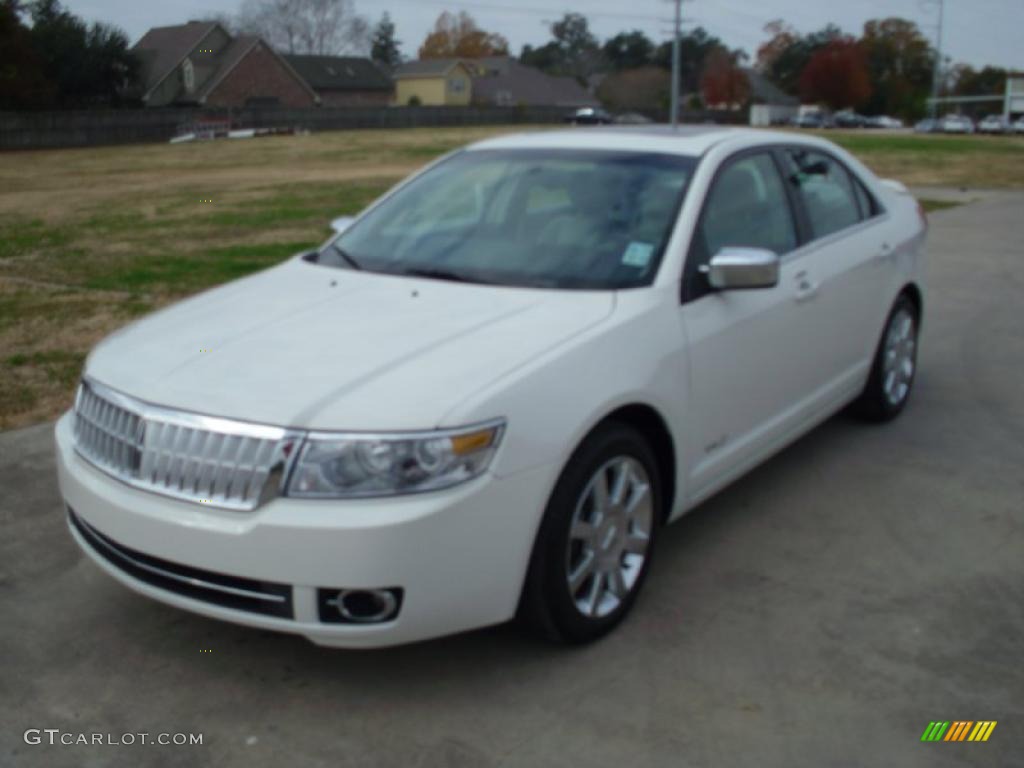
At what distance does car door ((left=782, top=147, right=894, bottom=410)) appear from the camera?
498 cm

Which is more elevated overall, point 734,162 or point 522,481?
point 734,162

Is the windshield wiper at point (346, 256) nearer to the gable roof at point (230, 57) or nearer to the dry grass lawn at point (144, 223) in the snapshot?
the dry grass lawn at point (144, 223)

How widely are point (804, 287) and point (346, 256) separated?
6.26ft

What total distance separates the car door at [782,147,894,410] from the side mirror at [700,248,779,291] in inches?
28.0

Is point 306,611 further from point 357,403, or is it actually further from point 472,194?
point 472,194

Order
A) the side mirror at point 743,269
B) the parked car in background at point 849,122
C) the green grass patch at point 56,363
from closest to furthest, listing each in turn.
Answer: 1. the side mirror at point 743,269
2. the green grass patch at point 56,363
3. the parked car in background at point 849,122

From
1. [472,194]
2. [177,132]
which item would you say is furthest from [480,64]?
[472,194]

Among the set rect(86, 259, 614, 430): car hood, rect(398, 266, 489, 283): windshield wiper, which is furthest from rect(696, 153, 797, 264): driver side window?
rect(398, 266, 489, 283): windshield wiper

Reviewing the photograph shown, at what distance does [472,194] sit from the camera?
481 centimetres

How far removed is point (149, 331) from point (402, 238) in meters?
1.14

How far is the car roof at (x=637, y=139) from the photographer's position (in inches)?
185

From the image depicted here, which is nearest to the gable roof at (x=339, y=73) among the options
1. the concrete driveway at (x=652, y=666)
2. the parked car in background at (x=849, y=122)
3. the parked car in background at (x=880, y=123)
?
the parked car in background at (x=849, y=122)

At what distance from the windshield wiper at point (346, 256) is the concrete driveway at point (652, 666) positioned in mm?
1504

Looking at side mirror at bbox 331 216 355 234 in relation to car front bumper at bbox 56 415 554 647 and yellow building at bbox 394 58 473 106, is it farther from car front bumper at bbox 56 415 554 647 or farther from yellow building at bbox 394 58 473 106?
yellow building at bbox 394 58 473 106
